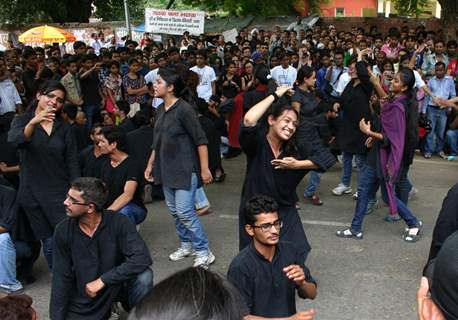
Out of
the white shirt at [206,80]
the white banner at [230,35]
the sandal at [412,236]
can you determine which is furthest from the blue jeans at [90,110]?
the white banner at [230,35]

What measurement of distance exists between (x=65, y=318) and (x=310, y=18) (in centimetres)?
1774

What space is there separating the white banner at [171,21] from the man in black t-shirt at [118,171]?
366 inches

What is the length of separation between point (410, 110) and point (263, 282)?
2866 mm

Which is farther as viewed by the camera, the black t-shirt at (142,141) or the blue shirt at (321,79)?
the blue shirt at (321,79)

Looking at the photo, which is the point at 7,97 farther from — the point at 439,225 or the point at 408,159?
the point at 439,225

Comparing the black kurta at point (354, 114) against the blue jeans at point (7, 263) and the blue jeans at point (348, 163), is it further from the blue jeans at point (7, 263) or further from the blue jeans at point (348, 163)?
the blue jeans at point (7, 263)

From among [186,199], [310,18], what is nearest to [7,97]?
[186,199]

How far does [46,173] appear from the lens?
14.6 ft

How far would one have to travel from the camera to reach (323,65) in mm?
10055

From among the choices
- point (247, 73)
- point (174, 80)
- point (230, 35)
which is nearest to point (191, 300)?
point (174, 80)

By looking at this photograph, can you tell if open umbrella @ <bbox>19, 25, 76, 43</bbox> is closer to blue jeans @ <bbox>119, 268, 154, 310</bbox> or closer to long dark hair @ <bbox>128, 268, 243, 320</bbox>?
blue jeans @ <bbox>119, 268, 154, 310</bbox>

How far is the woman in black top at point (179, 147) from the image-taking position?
15.4 feet

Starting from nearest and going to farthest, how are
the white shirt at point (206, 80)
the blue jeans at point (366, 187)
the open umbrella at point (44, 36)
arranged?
the blue jeans at point (366, 187), the white shirt at point (206, 80), the open umbrella at point (44, 36)

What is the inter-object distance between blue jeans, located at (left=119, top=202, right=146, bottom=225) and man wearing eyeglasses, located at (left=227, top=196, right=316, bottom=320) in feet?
6.31
